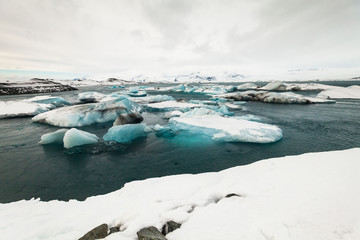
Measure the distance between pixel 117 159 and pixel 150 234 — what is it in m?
5.56

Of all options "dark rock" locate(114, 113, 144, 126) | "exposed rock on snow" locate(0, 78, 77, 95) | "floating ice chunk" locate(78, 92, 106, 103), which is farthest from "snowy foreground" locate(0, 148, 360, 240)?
"exposed rock on snow" locate(0, 78, 77, 95)

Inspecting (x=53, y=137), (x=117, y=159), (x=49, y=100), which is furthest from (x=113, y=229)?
(x=49, y=100)

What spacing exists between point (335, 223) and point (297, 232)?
645mm

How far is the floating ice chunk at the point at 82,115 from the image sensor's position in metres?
12.8

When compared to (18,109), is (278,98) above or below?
below

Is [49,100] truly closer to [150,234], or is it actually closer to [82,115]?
[82,115]

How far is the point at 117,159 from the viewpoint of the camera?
764 cm

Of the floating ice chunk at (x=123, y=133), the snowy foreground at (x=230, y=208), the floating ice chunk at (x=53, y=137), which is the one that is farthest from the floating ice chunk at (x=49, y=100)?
the snowy foreground at (x=230, y=208)

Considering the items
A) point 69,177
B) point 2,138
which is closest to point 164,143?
point 69,177

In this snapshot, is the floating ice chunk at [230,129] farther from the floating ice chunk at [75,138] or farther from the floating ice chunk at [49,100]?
the floating ice chunk at [49,100]

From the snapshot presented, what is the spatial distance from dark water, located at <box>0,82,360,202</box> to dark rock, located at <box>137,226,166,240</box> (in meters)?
3.29

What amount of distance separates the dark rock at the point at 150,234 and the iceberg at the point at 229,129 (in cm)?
743

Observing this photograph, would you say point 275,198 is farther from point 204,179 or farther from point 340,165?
point 340,165

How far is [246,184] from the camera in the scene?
4.08 m
